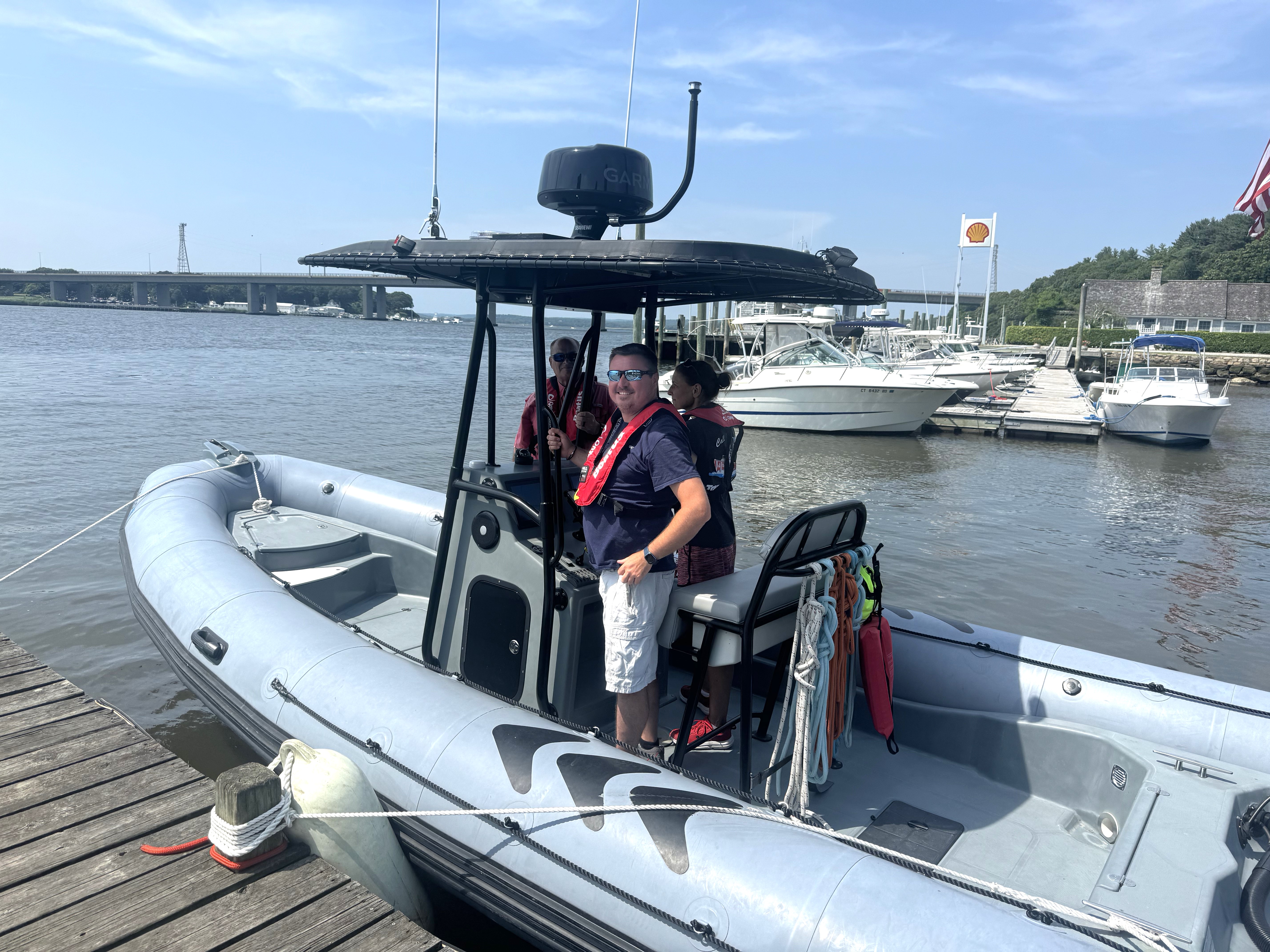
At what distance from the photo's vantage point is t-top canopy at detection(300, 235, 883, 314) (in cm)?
253

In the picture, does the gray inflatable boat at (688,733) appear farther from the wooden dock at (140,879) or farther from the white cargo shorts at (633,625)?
the wooden dock at (140,879)

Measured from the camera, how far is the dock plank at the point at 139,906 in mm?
2066

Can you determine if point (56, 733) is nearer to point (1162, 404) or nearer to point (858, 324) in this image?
point (1162, 404)

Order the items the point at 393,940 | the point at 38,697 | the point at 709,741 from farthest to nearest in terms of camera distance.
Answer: the point at 38,697, the point at 709,741, the point at 393,940

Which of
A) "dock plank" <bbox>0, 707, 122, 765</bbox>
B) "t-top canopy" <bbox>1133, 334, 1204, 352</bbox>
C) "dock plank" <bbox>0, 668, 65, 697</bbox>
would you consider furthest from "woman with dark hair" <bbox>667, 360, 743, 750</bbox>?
"t-top canopy" <bbox>1133, 334, 1204, 352</bbox>

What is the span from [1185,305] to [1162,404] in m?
42.9

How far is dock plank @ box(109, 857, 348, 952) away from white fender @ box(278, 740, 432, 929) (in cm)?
11

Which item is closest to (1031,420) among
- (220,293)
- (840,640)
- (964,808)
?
(964,808)

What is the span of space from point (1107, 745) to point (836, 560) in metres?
1.18

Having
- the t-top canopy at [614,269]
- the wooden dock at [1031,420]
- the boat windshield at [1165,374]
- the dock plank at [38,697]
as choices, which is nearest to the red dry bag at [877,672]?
the t-top canopy at [614,269]

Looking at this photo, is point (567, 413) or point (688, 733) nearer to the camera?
point (688, 733)

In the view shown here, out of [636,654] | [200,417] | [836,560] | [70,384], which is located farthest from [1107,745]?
[70,384]

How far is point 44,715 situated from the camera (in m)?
3.21

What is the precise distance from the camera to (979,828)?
2.90m
